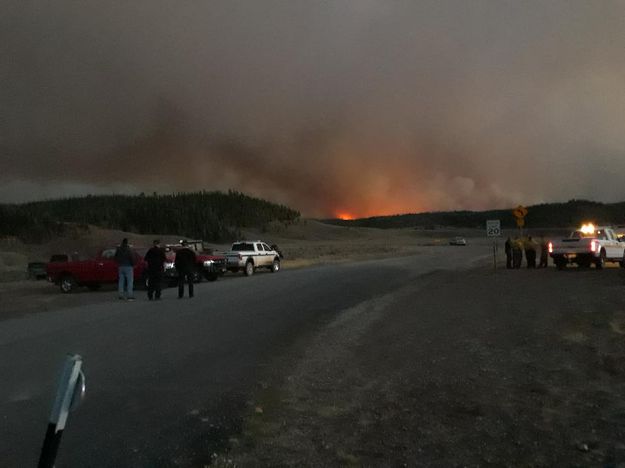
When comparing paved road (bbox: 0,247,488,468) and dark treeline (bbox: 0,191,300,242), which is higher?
dark treeline (bbox: 0,191,300,242)

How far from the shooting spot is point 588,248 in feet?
101

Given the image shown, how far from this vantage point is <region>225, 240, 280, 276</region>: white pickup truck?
108 feet

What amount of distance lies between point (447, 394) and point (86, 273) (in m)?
20.1

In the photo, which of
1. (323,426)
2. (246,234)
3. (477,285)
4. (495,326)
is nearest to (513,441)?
(323,426)

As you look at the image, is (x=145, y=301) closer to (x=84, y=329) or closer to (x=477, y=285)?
(x=84, y=329)

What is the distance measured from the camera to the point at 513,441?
19.3 ft

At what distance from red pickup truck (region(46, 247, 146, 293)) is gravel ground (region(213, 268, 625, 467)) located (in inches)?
506

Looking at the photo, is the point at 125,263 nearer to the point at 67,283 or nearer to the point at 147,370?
the point at 67,283

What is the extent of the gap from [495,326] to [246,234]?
403 ft

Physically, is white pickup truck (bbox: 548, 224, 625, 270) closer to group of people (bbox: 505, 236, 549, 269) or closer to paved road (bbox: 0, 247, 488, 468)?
group of people (bbox: 505, 236, 549, 269)

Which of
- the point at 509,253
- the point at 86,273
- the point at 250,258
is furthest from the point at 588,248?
the point at 86,273

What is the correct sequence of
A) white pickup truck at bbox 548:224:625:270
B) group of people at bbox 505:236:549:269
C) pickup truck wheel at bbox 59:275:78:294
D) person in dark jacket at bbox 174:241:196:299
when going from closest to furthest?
person in dark jacket at bbox 174:241:196:299
pickup truck wheel at bbox 59:275:78:294
white pickup truck at bbox 548:224:625:270
group of people at bbox 505:236:549:269

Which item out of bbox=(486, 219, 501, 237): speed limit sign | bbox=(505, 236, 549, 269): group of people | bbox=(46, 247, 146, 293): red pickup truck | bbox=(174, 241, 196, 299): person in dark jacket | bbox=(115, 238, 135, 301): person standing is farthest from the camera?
bbox=(505, 236, 549, 269): group of people

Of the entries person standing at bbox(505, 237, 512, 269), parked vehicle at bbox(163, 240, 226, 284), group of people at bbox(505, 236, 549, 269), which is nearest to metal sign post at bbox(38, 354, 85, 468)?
parked vehicle at bbox(163, 240, 226, 284)
